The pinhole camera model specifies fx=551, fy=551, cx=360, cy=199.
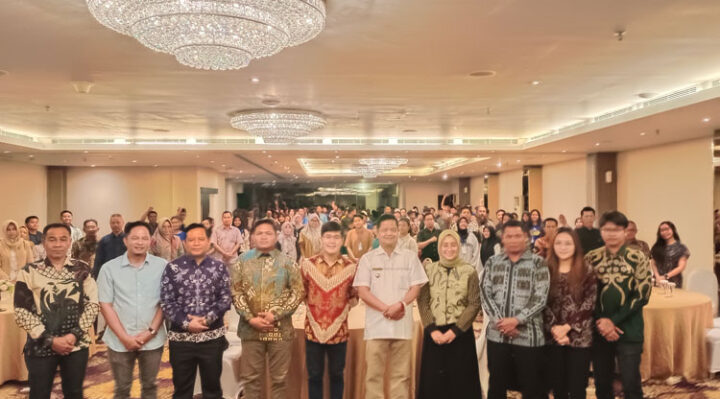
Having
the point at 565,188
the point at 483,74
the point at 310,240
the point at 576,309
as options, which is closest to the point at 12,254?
the point at 310,240

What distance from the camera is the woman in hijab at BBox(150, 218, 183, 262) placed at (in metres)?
8.26

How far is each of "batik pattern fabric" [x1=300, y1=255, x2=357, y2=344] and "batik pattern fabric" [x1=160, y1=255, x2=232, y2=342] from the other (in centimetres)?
63

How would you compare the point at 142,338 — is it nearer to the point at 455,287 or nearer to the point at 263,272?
the point at 263,272

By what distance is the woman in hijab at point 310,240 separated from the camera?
1022cm

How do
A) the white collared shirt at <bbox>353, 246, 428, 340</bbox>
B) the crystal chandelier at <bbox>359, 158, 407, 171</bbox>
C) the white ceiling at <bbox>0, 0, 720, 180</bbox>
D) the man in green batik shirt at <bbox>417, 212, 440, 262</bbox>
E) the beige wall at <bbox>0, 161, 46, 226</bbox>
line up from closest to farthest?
the white collared shirt at <bbox>353, 246, 428, 340</bbox> → the white ceiling at <bbox>0, 0, 720, 180</bbox> → the man in green batik shirt at <bbox>417, 212, 440, 262</bbox> → the beige wall at <bbox>0, 161, 46, 226</bbox> → the crystal chandelier at <bbox>359, 158, 407, 171</bbox>

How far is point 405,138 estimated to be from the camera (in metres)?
14.4

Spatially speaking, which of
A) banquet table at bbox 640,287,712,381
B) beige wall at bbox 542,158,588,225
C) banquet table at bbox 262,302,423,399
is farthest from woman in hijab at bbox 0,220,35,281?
beige wall at bbox 542,158,588,225

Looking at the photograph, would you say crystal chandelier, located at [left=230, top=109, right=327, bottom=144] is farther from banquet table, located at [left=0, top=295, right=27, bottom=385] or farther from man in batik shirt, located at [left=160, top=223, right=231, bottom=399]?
man in batik shirt, located at [left=160, top=223, right=231, bottom=399]

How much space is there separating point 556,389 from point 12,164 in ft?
56.6

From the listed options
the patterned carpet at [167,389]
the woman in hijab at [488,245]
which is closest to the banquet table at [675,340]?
the patterned carpet at [167,389]

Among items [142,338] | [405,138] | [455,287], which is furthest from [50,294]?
[405,138]

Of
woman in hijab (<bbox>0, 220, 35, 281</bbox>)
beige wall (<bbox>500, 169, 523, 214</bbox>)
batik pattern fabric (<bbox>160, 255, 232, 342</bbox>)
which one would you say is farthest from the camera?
beige wall (<bbox>500, 169, 523, 214</bbox>)

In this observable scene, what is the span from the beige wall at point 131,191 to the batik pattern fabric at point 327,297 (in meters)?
16.1

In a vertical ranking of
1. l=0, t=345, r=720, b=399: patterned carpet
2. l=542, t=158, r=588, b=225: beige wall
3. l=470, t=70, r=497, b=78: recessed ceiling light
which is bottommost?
l=0, t=345, r=720, b=399: patterned carpet
